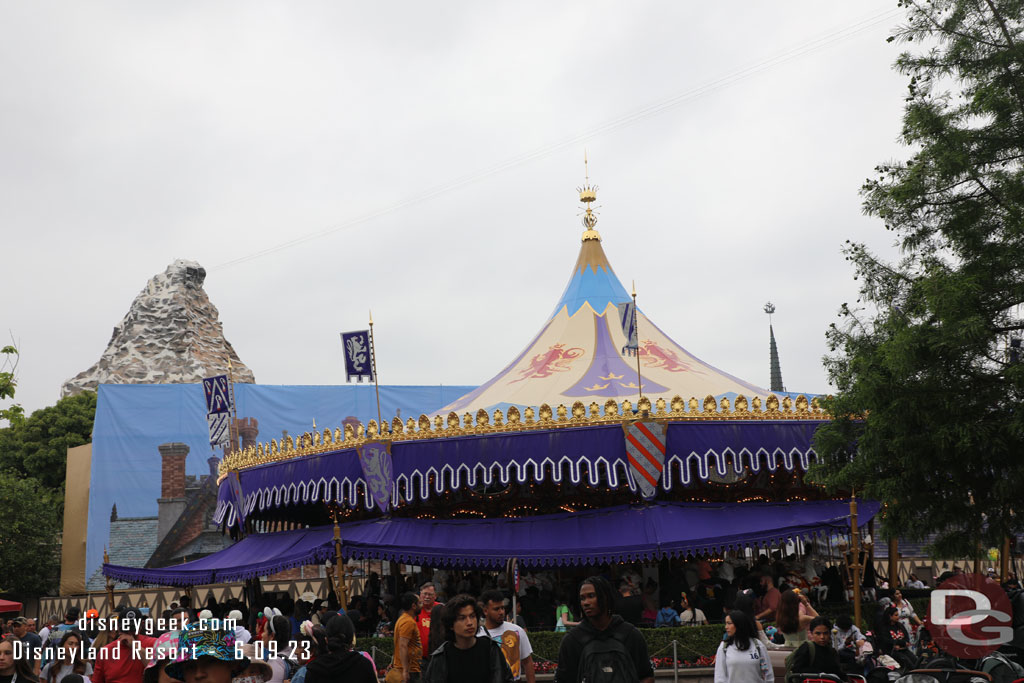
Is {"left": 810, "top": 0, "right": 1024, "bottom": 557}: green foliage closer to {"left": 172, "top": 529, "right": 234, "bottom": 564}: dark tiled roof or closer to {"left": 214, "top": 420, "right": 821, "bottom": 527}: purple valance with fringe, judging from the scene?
{"left": 214, "top": 420, "right": 821, "bottom": 527}: purple valance with fringe

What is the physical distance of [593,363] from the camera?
2036 centimetres

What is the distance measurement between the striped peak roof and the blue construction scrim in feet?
65.8

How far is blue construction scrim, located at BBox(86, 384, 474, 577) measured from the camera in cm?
3834

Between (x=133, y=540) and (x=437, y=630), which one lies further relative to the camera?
(x=133, y=540)

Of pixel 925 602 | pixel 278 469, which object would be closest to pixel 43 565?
pixel 278 469

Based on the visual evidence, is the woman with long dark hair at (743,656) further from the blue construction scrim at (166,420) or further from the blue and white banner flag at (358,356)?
the blue construction scrim at (166,420)

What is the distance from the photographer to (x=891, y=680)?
9281 millimetres

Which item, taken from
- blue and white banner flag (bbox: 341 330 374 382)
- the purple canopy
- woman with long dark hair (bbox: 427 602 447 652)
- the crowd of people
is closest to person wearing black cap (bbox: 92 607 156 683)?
the crowd of people

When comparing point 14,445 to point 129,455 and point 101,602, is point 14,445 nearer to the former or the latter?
point 129,455

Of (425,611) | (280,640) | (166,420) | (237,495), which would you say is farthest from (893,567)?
(166,420)

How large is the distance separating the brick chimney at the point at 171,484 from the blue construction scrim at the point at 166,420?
0.21 metres

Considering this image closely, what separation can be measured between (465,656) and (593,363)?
14.3 meters

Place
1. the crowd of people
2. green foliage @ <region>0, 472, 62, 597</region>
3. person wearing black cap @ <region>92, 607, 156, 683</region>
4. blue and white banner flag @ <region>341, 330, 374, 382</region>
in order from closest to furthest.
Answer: the crowd of people, person wearing black cap @ <region>92, 607, 156, 683</region>, blue and white banner flag @ <region>341, 330, 374, 382</region>, green foliage @ <region>0, 472, 62, 597</region>

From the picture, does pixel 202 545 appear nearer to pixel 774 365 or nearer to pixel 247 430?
pixel 247 430
